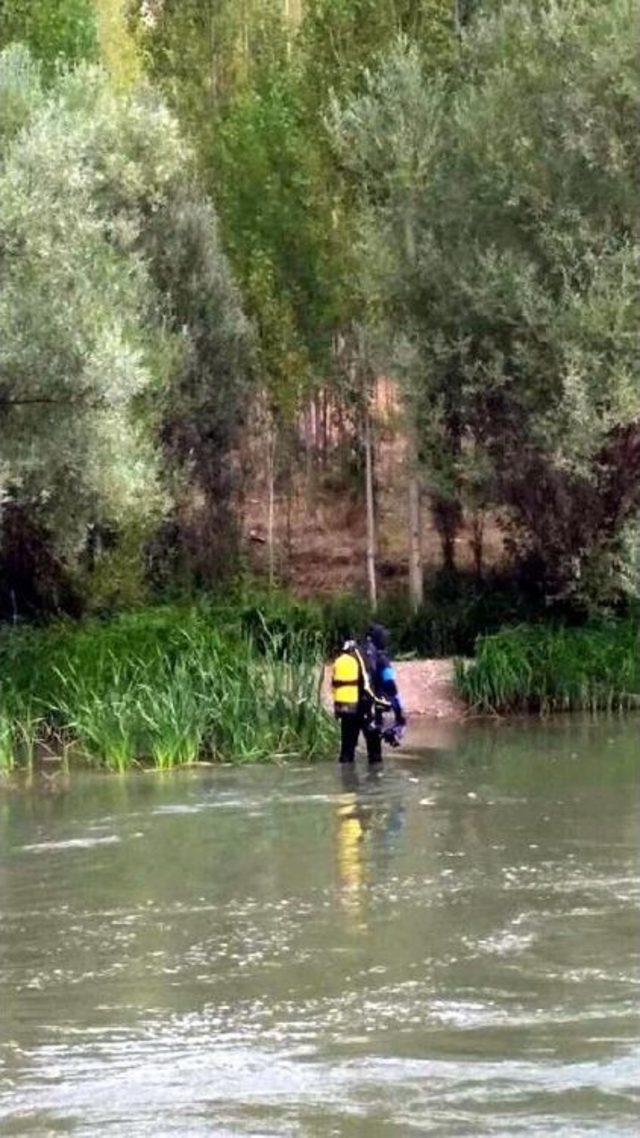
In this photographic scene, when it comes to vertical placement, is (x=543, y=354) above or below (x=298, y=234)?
below

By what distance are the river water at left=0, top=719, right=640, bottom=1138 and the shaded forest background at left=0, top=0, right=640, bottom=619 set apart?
748 centimetres

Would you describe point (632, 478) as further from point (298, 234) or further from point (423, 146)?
point (298, 234)

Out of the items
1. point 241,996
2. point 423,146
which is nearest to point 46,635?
point 423,146

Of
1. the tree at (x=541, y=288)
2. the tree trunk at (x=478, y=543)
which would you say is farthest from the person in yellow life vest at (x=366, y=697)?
the tree trunk at (x=478, y=543)

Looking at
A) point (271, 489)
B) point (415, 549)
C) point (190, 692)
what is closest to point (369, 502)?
point (415, 549)

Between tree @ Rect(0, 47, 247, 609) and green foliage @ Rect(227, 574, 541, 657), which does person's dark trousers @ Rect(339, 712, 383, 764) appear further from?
green foliage @ Rect(227, 574, 541, 657)

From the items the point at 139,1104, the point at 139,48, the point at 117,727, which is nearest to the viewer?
the point at 139,1104

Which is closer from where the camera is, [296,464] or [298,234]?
[298,234]

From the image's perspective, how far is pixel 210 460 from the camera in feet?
106

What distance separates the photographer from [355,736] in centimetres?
1981

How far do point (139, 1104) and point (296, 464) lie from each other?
2885cm

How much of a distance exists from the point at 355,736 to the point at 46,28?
62.2 ft

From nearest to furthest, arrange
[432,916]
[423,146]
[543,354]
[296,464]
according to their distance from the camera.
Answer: [432,916], [543,354], [423,146], [296,464]

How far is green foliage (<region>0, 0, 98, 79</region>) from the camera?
3403 centimetres
